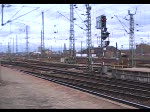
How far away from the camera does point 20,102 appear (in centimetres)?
1457

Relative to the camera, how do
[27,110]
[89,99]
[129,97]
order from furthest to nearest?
1. [129,97]
2. [89,99]
3. [27,110]

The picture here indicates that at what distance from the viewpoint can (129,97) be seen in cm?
1920
